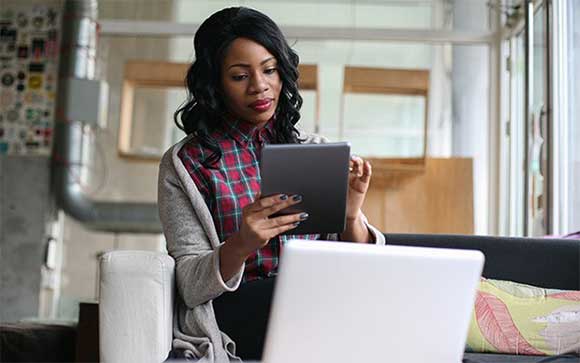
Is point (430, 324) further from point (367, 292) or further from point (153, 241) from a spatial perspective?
point (153, 241)

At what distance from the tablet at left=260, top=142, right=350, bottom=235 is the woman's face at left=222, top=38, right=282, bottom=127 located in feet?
1.16

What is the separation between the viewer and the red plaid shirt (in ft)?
7.44

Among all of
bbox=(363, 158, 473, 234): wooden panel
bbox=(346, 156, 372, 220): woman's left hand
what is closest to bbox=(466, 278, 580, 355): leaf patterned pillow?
bbox=(346, 156, 372, 220): woman's left hand

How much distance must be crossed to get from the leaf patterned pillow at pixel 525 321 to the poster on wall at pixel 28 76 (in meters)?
4.94

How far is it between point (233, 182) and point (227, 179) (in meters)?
0.02

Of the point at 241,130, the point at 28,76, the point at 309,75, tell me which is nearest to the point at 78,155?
the point at 28,76

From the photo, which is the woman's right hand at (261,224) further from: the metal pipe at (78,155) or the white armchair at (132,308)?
the metal pipe at (78,155)

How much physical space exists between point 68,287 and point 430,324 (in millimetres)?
5566

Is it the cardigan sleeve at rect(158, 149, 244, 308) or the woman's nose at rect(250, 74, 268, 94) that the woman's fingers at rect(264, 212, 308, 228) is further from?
the woman's nose at rect(250, 74, 268, 94)

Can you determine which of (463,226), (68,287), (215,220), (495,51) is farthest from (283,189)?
(68,287)

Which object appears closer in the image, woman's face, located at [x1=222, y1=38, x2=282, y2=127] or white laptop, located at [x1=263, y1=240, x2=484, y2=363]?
white laptop, located at [x1=263, y1=240, x2=484, y2=363]

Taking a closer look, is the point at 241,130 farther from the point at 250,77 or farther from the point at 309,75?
the point at 309,75

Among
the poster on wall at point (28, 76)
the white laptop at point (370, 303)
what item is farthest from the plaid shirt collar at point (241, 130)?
the poster on wall at point (28, 76)

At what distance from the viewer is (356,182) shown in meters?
2.21
